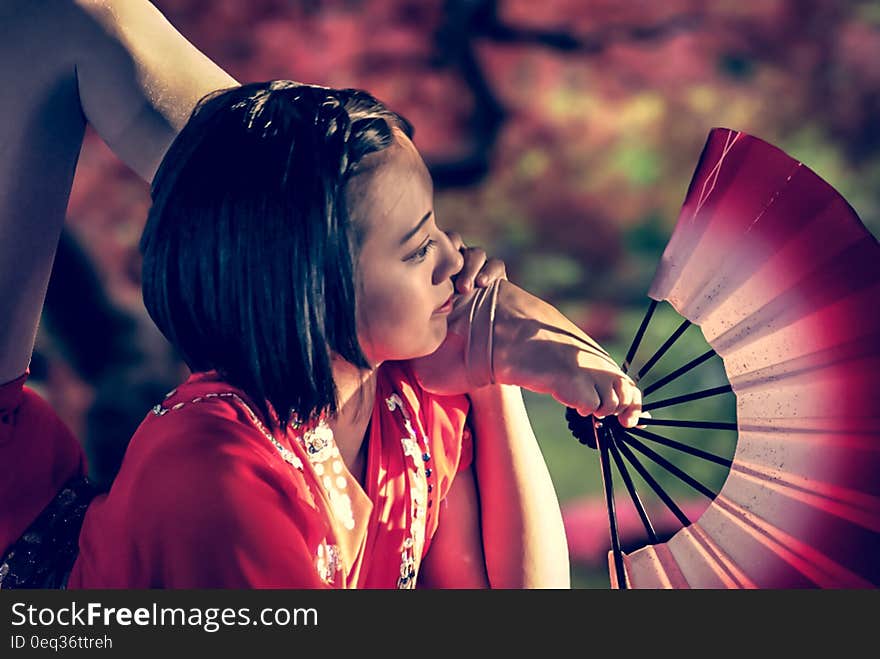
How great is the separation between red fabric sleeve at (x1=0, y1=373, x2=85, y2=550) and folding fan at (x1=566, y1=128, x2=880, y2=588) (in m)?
0.39

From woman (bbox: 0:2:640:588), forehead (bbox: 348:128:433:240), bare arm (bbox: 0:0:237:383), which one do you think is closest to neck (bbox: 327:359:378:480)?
woman (bbox: 0:2:640:588)

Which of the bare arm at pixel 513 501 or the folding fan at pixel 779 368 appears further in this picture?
the bare arm at pixel 513 501

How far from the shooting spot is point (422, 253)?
25.1 inches

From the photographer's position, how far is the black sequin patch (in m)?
0.68

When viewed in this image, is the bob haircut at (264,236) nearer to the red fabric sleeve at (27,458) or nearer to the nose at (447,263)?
the nose at (447,263)

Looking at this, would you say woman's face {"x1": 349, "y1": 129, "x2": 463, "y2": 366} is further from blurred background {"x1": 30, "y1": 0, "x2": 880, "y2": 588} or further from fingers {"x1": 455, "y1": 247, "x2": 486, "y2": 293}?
blurred background {"x1": 30, "y1": 0, "x2": 880, "y2": 588}

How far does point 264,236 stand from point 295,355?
0.08m

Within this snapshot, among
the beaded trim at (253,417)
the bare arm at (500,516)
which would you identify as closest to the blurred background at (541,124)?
the bare arm at (500,516)

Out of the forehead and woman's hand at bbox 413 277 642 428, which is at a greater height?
the forehead

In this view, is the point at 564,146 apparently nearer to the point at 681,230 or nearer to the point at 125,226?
the point at 681,230

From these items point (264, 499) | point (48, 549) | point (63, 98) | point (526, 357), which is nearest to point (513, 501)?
point (526, 357)

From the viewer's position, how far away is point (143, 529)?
0.57 m

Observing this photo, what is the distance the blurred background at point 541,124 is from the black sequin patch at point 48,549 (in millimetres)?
206

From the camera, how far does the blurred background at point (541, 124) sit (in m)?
0.87
